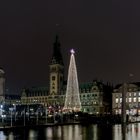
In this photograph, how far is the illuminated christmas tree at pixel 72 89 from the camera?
479 feet

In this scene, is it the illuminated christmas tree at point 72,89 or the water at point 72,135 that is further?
the illuminated christmas tree at point 72,89

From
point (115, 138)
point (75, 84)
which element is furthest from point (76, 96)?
point (115, 138)

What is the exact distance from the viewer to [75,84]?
148 m

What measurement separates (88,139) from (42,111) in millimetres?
117981

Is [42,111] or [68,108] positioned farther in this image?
[42,111]

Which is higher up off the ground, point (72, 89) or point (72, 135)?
point (72, 89)

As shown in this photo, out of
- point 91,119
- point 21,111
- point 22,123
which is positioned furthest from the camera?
point 21,111

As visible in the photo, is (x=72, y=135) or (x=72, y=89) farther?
(x=72, y=89)

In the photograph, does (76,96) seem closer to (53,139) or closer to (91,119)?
(91,119)

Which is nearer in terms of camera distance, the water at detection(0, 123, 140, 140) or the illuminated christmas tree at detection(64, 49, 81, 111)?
the water at detection(0, 123, 140, 140)

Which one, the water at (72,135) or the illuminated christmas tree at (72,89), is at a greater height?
the illuminated christmas tree at (72,89)

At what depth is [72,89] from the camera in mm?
147250

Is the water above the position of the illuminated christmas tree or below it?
A: below

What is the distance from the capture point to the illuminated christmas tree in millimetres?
146125
